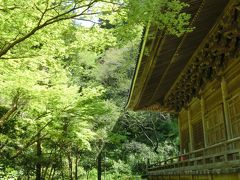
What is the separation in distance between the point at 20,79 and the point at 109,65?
29100 millimetres

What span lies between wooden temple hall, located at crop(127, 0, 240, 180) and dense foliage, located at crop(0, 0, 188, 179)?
1071mm

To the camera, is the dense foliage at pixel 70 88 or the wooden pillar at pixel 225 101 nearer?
the dense foliage at pixel 70 88

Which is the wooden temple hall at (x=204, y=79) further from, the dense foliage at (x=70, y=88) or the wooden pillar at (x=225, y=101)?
the dense foliage at (x=70, y=88)

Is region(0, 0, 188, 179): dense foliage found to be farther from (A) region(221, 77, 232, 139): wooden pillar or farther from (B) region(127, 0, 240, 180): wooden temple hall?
(A) region(221, 77, 232, 139): wooden pillar

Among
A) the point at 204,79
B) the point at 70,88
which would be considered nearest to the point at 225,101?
the point at 204,79

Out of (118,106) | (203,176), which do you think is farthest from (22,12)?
(118,106)

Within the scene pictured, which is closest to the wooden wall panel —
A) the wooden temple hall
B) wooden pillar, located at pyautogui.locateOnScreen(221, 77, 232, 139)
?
the wooden temple hall

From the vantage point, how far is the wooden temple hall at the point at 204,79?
828cm

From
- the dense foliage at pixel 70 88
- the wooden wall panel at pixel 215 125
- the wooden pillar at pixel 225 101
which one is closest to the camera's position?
the dense foliage at pixel 70 88

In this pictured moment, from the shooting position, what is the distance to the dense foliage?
6328mm

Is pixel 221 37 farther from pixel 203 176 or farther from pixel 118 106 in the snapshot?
pixel 118 106

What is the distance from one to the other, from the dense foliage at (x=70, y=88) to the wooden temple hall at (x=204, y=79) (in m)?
1.07

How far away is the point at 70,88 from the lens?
15773mm

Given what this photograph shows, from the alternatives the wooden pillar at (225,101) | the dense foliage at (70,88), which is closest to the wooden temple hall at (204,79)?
the wooden pillar at (225,101)
